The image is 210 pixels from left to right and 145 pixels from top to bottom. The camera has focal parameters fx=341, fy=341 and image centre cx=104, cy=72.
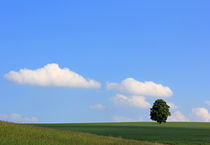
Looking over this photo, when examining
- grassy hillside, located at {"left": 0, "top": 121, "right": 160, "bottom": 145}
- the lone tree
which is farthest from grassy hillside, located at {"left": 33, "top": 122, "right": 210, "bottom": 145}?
the lone tree

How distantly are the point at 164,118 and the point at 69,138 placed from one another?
239 ft

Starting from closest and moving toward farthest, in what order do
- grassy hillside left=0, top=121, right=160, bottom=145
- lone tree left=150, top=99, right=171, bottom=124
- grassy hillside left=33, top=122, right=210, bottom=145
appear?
grassy hillside left=0, top=121, right=160, bottom=145 < grassy hillside left=33, top=122, right=210, bottom=145 < lone tree left=150, top=99, right=171, bottom=124

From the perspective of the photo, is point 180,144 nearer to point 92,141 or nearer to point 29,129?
point 92,141

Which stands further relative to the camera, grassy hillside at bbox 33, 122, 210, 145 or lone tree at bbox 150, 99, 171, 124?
lone tree at bbox 150, 99, 171, 124

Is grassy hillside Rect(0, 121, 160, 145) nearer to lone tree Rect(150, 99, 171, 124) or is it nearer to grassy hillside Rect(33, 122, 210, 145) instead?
grassy hillside Rect(33, 122, 210, 145)

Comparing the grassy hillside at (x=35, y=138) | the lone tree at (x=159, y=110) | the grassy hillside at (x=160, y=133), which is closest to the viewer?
the grassy hillside at (x=35, y=138)

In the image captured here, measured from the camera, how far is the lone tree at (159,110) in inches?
4042

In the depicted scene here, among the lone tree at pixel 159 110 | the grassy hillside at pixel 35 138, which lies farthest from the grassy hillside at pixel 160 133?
the lone tree at pixel 159 110

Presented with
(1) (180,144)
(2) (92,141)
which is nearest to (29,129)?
(2) (92,141)

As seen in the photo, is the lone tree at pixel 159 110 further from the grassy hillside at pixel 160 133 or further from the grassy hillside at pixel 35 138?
the grassy hillside at pixel 35 138

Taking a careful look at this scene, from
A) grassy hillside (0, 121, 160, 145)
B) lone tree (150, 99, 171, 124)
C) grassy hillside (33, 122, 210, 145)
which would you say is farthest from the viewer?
lone tree (150, 99, 171, 124)

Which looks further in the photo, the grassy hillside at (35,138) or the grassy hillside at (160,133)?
the grassy hillside at (160,133)

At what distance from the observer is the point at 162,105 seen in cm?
10331

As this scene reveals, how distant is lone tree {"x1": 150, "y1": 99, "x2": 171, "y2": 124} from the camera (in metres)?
103
